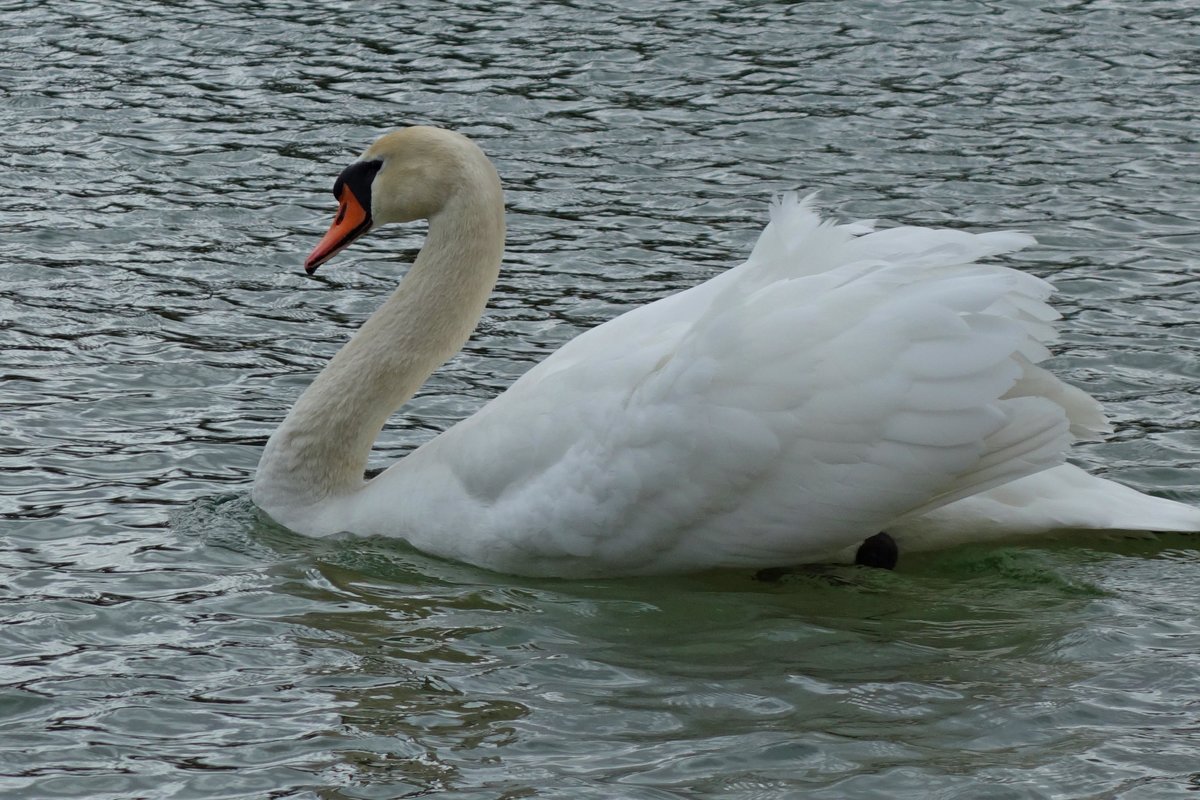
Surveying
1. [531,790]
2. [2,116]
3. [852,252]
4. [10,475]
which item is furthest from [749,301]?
[2,116]

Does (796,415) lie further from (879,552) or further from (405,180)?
(405,180)

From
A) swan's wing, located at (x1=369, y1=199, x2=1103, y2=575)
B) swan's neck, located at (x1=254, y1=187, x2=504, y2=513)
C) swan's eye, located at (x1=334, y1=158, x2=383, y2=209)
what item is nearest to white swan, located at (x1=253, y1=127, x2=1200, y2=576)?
swan's wing, located at (x1=369, y1=199, x2=1103, y2=575)

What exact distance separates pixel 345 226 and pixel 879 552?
103 inches

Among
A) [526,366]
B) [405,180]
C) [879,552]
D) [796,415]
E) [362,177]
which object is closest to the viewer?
[796,415]

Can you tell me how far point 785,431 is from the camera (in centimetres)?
679

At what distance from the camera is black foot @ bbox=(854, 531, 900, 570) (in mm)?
7250

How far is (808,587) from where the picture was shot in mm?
7359

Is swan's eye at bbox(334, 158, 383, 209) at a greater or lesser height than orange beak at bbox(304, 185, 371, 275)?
greater

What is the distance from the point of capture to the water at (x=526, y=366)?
234 inches

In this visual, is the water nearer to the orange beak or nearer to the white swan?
the white swan

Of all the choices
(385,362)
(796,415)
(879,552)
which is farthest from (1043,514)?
(385,362)

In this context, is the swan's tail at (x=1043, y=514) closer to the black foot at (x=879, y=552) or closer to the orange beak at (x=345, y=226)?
the black foot at (x=879, y=552)

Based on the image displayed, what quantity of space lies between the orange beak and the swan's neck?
290 mm

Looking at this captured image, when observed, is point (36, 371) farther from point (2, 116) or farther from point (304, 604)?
point (2, 116)
